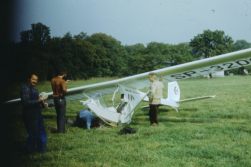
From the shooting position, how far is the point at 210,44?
3681 centimetres

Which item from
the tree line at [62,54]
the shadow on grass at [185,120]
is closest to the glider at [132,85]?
the tree line at [62,54]

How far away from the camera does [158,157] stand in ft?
19.5

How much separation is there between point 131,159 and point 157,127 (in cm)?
342

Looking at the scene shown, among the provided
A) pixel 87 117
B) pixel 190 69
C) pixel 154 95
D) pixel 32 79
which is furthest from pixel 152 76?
pixel 32 79

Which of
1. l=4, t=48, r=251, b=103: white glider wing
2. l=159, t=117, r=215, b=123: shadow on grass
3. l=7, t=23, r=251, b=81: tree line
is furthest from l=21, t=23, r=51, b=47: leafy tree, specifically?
l=159, t=117, r=215, b=123: shadow on grass

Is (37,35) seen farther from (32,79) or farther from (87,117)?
(87,117)

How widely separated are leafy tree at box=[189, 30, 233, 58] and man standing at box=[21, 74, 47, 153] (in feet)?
93.0

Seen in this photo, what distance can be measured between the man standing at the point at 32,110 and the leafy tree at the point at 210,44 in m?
28.3

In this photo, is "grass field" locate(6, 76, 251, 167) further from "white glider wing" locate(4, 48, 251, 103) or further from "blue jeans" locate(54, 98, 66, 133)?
"white glider wing" locate(4, 48, 251, 103)

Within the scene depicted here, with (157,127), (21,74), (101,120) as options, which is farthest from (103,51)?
(21,74)

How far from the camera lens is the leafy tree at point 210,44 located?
34237 mm

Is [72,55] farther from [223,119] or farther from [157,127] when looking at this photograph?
[223,119]

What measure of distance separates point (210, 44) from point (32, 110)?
107ft

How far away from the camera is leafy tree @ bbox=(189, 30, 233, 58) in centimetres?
3424
